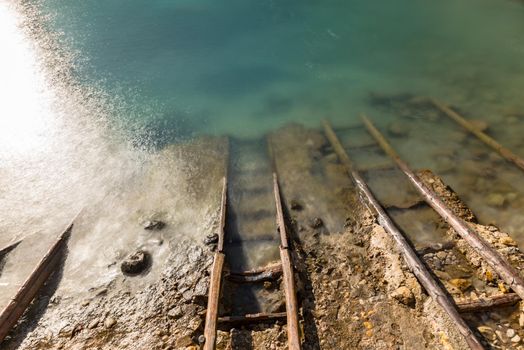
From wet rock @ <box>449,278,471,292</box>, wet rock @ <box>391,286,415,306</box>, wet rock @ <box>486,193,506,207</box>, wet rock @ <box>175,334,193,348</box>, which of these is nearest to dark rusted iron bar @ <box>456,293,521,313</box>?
wet rock @ <box>449,278,471,292</box>

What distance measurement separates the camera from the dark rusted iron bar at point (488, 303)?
7309 millimetres

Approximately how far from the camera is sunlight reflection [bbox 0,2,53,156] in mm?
14250

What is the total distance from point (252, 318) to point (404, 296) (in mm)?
3334

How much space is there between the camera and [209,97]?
57.6ft

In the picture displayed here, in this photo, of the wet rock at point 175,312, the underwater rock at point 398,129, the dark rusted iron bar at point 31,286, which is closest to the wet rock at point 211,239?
the wet rock at point 175,312

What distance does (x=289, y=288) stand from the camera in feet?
25.4

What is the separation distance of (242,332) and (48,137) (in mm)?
11787

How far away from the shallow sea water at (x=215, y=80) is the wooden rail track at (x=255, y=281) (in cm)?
362

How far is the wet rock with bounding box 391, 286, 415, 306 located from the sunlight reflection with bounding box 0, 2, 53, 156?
44.8 feet

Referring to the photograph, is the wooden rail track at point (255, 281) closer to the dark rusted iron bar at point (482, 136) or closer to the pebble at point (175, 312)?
the pebble at point (175, 312)

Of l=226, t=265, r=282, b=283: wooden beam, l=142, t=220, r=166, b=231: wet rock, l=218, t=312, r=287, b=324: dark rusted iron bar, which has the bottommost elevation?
l=218, t=312, r=287, b=324: dark rusted iron bar

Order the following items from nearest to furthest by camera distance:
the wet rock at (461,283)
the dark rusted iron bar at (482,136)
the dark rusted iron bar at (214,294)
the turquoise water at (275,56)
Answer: the dark rusted iron bar at (214,294) → the wet rock at (461,283) → the dark rusted iron bar at (482,136) → the turquoise water at (275,56)

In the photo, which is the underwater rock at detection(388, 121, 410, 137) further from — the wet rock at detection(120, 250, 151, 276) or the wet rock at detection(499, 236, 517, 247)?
the wet rock at detection(120, 250, 151, 276)

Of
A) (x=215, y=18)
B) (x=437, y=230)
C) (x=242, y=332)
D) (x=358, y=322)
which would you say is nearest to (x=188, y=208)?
(x=242, y=332)
